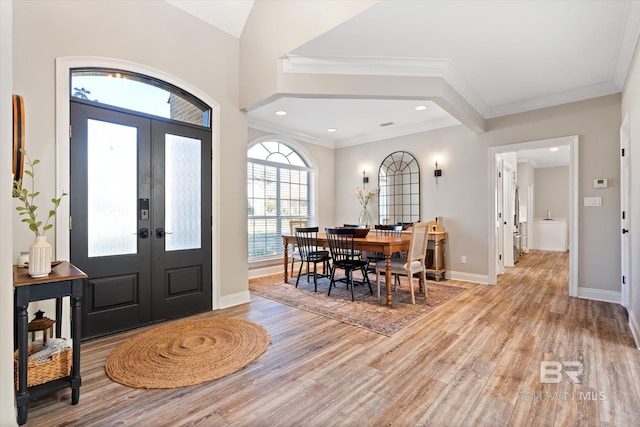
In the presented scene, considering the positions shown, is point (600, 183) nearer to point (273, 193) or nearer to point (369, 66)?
point (369, 66)

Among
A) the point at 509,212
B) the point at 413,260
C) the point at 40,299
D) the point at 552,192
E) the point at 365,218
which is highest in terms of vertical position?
the point at 552,192

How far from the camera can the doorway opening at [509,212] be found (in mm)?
4023

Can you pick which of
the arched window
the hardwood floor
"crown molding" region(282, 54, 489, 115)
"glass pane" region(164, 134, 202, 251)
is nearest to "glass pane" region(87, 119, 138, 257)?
"glass pane" region(164, 134, 202, 251)

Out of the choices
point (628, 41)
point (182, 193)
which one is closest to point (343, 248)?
point (182, 193)

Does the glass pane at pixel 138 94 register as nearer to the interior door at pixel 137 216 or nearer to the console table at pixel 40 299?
the interior door at pixel 137 216

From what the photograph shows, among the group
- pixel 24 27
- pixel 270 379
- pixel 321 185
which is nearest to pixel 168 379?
pixel 270 379

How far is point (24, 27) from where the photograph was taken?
7.58ft

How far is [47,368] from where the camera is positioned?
5.82ft

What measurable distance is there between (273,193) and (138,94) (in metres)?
3.09

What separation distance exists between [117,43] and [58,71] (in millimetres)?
582

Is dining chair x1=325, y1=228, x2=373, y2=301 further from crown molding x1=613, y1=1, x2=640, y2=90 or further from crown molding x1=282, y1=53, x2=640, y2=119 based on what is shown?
crown molding x1=613, y1=1, x2=640, y2=90

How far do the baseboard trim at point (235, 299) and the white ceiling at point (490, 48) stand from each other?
272 centimetres

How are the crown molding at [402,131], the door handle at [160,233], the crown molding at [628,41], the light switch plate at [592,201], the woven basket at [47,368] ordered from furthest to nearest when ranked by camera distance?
1. the crown molding at [402,131]
2. the light switch plate at [592,201]
3. the door handle at [160,233]
4. the crown molding at [628,41]
5. the woven basket at [47,368]

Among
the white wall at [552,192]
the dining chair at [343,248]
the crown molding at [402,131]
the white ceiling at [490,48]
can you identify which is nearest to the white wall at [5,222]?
the white ceiling at [490,48]
